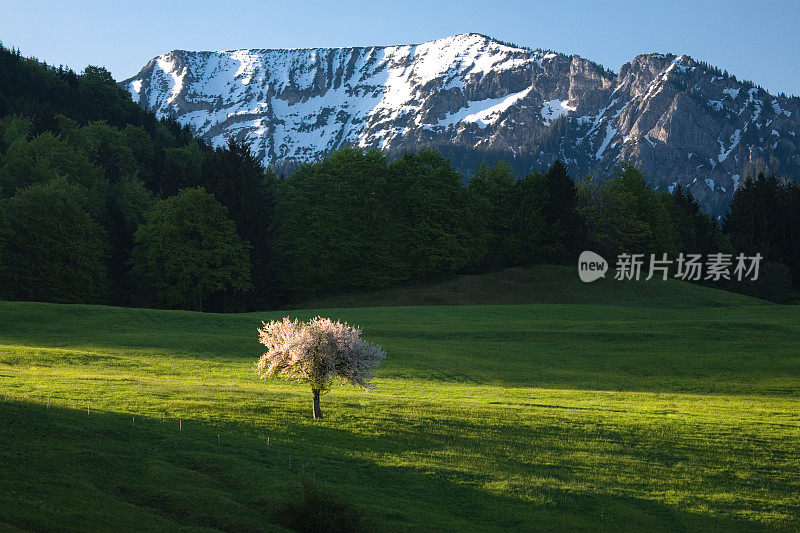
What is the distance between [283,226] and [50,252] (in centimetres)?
3001

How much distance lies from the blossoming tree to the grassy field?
5.65 feet

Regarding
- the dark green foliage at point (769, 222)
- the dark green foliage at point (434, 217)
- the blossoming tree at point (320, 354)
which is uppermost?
the dark green foliage at point (769, 222)

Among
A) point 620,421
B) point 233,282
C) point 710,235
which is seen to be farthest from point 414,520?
point 710,235

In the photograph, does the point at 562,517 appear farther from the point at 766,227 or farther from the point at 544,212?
the point at 766,227

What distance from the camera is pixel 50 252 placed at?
78.3 meters

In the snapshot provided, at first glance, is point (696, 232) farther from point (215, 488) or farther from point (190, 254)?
point (215, 488)

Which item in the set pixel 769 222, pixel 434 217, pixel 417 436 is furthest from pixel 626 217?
pixel 417 436

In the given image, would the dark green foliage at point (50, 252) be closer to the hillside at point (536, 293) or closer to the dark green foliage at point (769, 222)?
the hillside at point (536, 293)

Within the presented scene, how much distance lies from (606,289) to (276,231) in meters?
46.1

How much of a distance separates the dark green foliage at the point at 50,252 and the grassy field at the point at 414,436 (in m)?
27.7

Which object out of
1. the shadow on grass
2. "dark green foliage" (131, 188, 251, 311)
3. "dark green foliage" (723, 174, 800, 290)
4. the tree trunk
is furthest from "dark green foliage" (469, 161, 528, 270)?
the shadow on grass

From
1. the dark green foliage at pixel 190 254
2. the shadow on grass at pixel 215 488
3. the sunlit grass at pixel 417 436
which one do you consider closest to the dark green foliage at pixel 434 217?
the dark green foliage at pixel 190 254

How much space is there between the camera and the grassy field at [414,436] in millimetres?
17250

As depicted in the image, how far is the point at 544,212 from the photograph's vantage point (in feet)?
351
